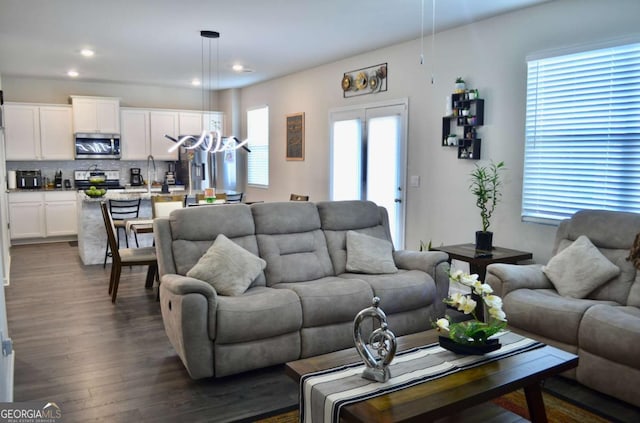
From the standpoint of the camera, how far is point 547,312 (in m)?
3.30

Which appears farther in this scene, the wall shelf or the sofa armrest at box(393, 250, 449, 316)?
the wall shelf

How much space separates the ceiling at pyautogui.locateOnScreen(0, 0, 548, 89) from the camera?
14.7 ft

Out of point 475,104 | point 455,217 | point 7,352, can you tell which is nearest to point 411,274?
point 455,217

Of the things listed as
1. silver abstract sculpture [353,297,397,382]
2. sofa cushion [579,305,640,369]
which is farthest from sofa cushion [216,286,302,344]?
sofa cushion [579,305,640,369]

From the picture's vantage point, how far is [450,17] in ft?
15.7

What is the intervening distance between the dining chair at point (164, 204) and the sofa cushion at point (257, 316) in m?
2.84

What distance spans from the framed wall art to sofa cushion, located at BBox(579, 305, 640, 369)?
5.36 metres

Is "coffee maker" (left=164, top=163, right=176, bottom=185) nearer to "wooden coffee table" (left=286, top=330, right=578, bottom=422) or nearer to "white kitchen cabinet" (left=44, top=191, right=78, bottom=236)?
"white kitchen cabinet" (left=44, top=191, right=78, bottom=236)

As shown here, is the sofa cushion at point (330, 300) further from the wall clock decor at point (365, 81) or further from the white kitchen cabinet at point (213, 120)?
the white kitchen cabinet at point (213, 120)

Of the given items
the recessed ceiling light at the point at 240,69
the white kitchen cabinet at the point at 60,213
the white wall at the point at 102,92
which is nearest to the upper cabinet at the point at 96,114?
the white wall at the point at 102,92

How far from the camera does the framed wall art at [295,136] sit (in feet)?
25.7

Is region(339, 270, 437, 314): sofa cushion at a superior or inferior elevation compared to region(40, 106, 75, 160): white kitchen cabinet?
inferior

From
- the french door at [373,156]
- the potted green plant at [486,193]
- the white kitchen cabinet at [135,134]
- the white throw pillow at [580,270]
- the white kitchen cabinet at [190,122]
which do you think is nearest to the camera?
the white throw pillow at [580,270]

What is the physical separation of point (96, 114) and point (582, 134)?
25.4ft
